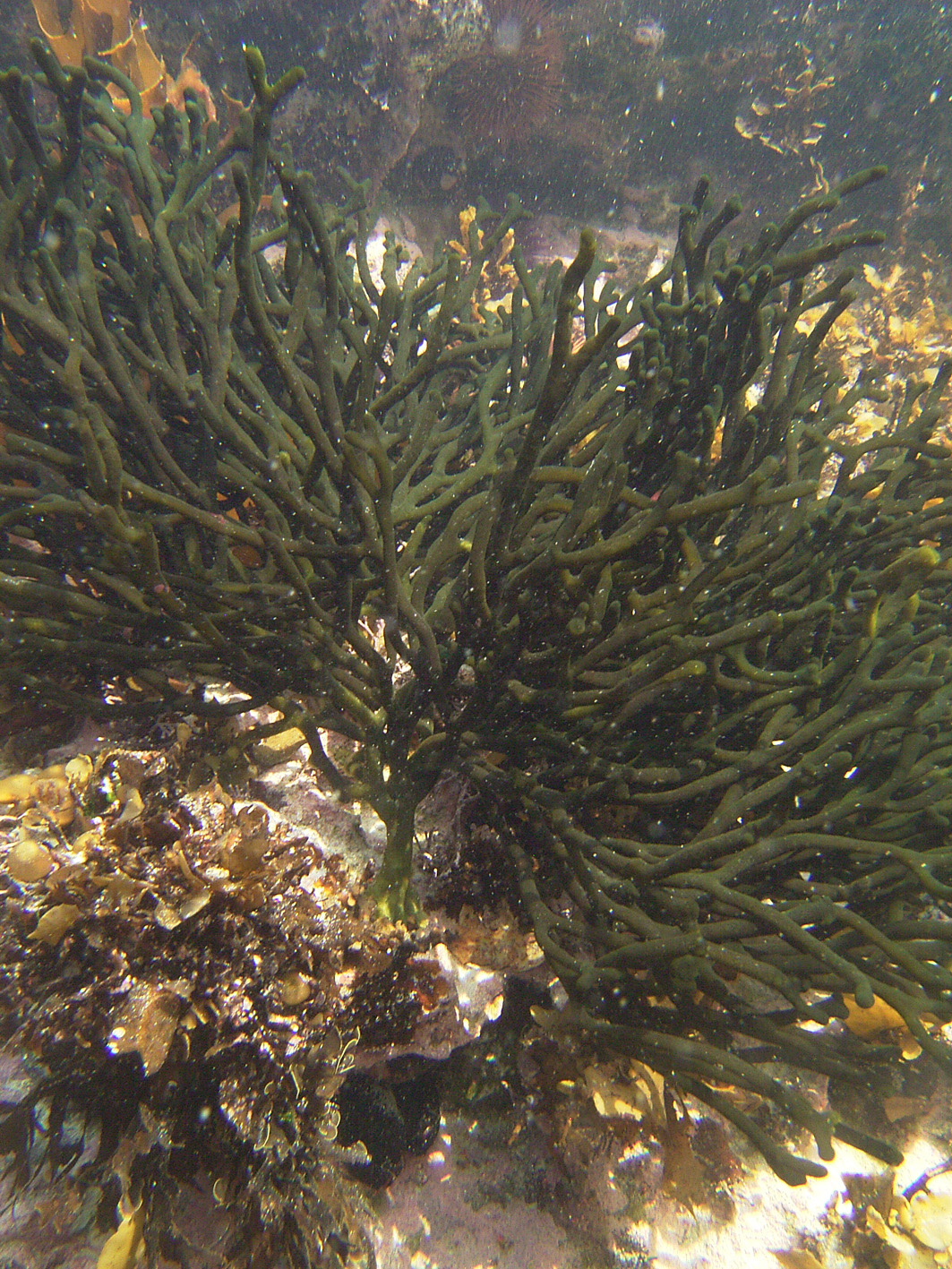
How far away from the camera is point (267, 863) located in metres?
1.64

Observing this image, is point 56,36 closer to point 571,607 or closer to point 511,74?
point 511,74

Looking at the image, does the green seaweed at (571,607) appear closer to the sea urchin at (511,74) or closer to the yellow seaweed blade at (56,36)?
the yellow seaweed blade at (56,36)

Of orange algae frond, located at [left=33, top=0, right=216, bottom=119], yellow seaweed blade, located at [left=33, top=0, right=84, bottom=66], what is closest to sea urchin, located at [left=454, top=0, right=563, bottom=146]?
orange algae frond, located at [left=33, top=0, right=216, bottom=119]

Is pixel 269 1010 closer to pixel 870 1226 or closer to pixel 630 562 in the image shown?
pixel 630 562

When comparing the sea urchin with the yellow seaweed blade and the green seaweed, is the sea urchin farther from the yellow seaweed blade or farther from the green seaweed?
the green seaweed

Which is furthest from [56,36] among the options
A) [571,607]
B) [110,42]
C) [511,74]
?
[571,607]

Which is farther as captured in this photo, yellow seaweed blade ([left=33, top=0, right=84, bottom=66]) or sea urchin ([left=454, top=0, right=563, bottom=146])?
sea urchin ([left=454, top=0, right=563, bottom=146])

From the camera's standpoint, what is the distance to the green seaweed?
5.08 ft

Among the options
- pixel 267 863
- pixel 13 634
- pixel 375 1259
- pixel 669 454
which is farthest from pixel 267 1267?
pixel 669 454

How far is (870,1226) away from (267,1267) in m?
1.89

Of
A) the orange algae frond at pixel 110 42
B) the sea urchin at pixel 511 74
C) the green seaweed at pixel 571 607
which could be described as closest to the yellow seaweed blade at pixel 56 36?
the orange algae frond at pixel 110 42

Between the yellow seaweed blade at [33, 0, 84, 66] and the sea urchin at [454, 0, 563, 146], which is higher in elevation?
the sea urchin at [454, 0, 563, 146]

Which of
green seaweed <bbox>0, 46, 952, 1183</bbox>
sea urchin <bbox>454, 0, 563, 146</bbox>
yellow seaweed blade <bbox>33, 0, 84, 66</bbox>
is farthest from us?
sea urchin <bbox>454, 0, 563, 146</bbox>

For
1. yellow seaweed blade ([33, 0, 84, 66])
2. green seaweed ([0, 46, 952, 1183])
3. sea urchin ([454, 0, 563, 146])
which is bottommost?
green seaweed ([0, 46, 952, 1183])
